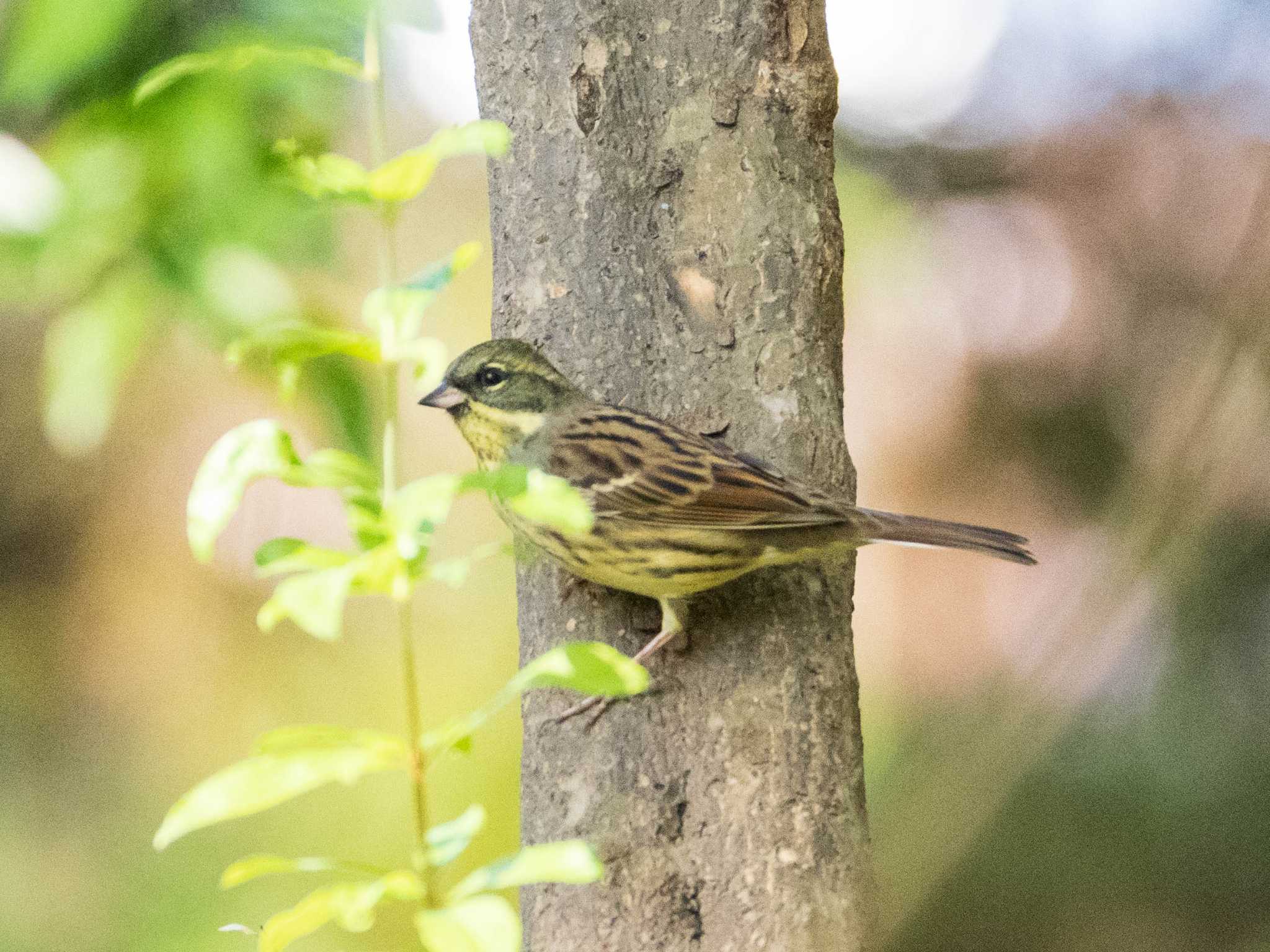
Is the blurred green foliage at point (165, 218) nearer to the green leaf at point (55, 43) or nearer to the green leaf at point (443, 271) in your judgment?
the green leaf at point (55, 43)

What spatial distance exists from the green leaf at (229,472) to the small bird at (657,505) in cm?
147

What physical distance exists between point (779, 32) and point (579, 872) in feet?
7.89

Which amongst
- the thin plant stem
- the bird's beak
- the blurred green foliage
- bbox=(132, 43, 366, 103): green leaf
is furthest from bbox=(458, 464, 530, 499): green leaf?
the bird's beak

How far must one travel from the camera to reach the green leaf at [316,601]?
1088 millimetres

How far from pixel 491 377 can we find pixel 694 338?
50 cm

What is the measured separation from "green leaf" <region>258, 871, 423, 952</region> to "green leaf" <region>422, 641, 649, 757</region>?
139mm

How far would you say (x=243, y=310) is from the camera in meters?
1.77

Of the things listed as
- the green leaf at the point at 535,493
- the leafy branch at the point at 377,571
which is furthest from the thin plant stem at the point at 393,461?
the green leaf at the point at 535,493

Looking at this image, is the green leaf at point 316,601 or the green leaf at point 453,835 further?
the green leaf at point 453,835

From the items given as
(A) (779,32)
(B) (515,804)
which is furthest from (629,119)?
(B) (515,804)

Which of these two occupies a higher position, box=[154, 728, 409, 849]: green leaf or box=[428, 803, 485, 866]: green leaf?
box=[154, 728, 409, 849]: green leaf

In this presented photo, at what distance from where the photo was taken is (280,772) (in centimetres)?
120

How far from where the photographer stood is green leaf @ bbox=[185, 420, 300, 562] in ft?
4.07

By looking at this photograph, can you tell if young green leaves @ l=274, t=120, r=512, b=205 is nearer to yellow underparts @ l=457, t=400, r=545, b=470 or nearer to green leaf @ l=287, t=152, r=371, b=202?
green leaf @ l=287, t=152, r=371, b=202
